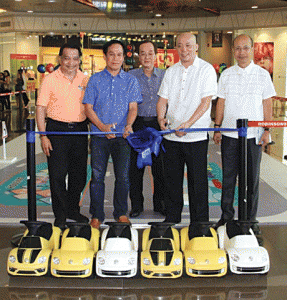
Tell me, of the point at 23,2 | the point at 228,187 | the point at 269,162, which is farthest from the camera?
the point at 23,2

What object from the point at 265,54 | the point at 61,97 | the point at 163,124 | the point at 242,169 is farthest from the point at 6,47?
the point at 242,169

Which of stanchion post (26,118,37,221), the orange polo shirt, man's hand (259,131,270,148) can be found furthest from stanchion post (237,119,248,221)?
stanchion post (26,118,37,221)

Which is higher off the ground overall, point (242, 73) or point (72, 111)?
point (242, 73)

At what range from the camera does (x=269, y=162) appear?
716 centimetres

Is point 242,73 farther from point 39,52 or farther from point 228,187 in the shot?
point 39,52

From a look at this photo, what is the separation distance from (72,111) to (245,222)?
5.20ft

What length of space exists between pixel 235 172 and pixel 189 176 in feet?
1.30

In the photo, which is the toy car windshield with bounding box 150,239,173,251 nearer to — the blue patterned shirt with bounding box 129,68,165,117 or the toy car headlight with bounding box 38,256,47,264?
the toy car headlight with bounding box 38,256,47,264

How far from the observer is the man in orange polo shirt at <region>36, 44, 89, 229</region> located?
3781 mm

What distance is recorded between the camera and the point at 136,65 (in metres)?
21.0

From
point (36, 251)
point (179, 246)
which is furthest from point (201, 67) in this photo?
point (36, 251)

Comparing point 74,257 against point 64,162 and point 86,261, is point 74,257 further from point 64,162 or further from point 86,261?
point 64,162

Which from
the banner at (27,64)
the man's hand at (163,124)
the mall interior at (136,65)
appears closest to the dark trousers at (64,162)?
the mall interior at (136,65)

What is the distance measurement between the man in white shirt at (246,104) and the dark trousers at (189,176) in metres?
0.25
